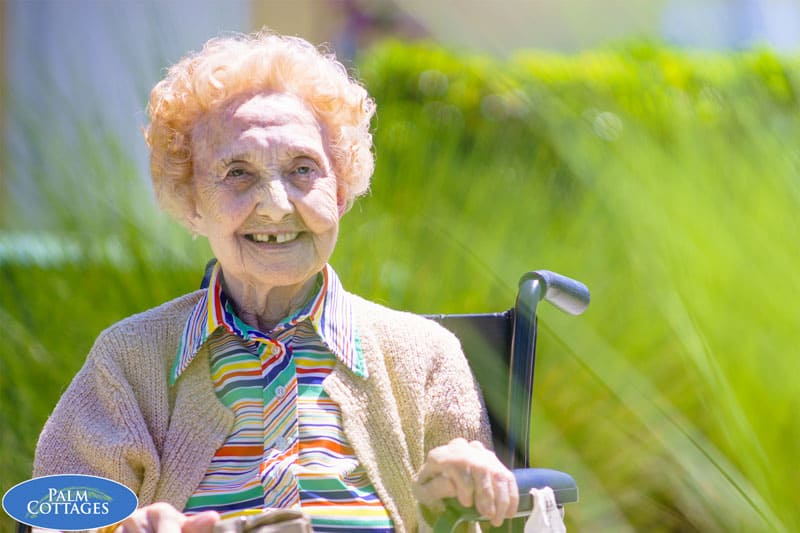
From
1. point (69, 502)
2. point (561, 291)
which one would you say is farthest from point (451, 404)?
point (69, 502)

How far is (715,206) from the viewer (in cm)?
209

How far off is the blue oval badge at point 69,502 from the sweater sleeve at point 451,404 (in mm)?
614

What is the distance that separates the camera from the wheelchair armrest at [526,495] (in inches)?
65.2

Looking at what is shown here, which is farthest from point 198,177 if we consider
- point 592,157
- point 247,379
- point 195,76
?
point 592,157

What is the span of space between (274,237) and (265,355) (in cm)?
20

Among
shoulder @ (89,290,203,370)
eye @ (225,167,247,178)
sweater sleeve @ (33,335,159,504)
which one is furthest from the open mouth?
sweater sleeve @ (33,335,159,504)

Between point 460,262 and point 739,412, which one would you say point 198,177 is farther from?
point 460,262

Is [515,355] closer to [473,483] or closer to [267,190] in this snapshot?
[473,483]

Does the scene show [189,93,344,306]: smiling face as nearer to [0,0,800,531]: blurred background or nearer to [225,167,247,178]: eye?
[225,167,247,178]: eye

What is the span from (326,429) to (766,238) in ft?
2.72

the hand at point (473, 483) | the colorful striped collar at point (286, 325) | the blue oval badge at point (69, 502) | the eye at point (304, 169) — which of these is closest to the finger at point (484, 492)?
the hand at point (473, 483)

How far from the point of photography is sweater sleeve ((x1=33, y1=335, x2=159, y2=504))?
184 centimetres

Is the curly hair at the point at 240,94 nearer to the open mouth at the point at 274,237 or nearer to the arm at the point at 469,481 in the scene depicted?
the open mouth at the point at 274,237

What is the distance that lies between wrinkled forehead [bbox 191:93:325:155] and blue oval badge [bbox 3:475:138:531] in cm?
66
